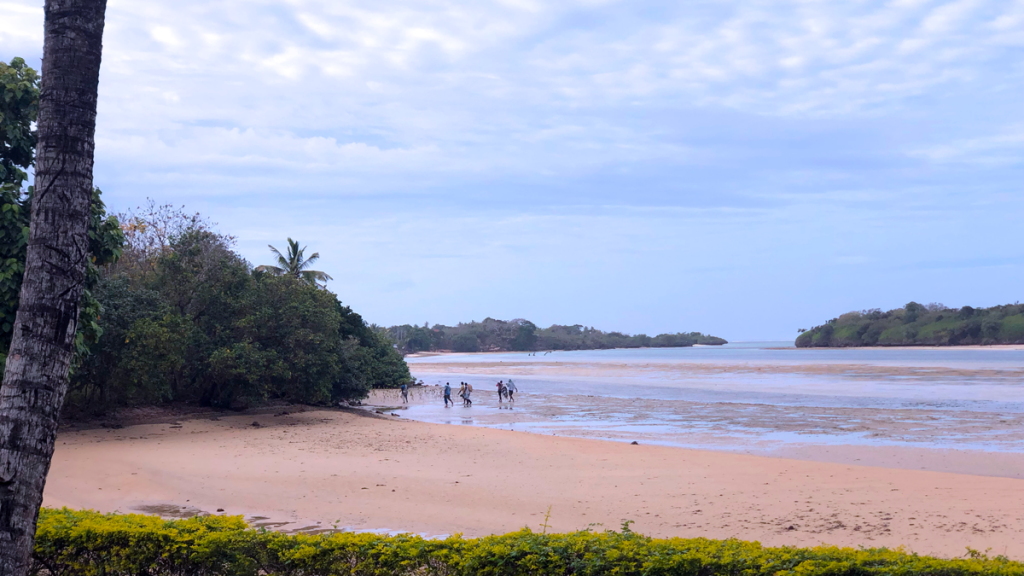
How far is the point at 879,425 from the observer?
2364cm

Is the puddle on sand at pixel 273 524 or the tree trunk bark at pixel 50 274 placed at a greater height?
the tree trunk bark at pixel 50 274

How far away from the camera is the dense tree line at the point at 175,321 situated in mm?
12352

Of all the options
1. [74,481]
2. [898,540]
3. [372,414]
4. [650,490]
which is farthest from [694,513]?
[372,414]

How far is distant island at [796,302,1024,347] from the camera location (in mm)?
102312

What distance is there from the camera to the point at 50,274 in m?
3.80

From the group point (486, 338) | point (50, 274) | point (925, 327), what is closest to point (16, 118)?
point (50, 274)

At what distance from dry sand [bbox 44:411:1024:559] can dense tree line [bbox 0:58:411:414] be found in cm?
225

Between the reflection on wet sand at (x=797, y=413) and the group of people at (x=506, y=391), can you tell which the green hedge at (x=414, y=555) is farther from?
the group of people at (x=506, y=391)

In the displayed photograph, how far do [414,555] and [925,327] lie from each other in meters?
125

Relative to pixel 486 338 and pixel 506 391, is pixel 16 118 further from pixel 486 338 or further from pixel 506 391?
pixel 486 338

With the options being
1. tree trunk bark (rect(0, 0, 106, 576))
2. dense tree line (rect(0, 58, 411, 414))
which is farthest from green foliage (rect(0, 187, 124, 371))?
tree trunk bark (rect(0, 0, 106, 576))

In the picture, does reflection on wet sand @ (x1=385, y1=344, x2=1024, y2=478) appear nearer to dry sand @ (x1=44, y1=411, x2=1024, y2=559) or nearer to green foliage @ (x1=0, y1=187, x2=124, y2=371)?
dry sand @ (x1=44, y1=411, x2=1024, y2=559)

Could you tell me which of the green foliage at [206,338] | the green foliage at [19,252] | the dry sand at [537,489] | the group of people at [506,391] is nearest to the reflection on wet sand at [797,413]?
the group of people at [506,391]

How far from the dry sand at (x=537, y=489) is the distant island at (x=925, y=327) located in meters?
105
